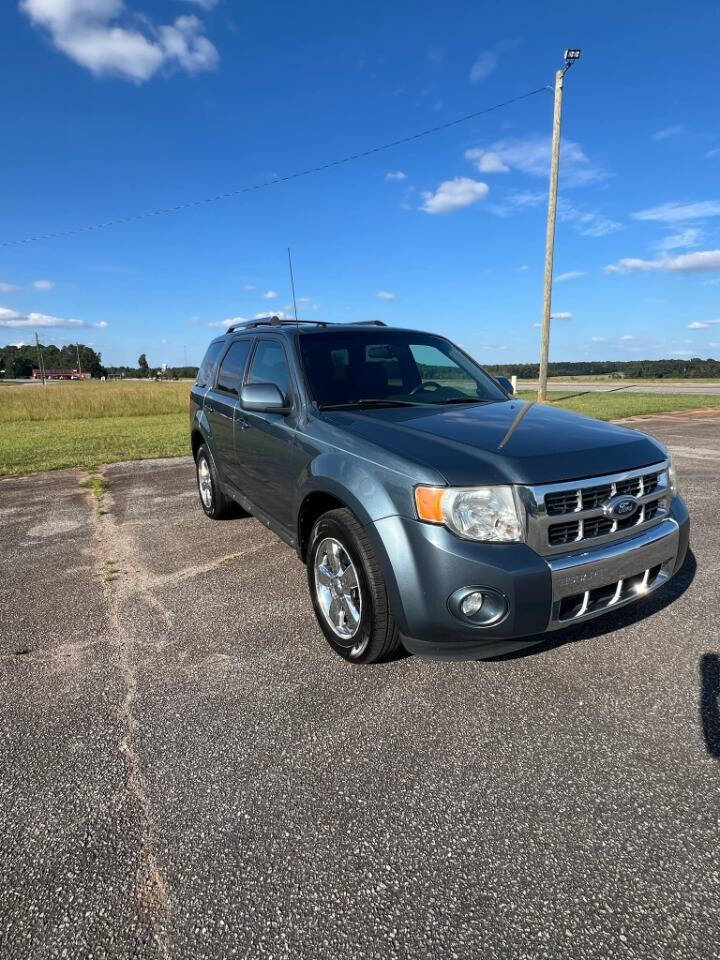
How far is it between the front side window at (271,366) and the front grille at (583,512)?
1.81 metres

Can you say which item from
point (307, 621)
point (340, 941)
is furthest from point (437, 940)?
point (307, 621)

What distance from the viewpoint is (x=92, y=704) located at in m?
2.57

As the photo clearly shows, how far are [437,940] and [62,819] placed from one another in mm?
1325

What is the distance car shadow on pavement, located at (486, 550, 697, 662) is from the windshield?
159 centimetres

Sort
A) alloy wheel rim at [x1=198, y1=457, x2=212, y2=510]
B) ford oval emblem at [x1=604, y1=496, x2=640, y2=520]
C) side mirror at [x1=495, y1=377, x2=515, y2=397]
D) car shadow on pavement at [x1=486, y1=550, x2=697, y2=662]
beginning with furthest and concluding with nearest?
alloy wheel rim at [x1=198, y1=457, x2=212, y2=510] < side mirror at [x1=495, y1=377, x2=515, y2=397] < car shadow on pavement at [x1=486, y1=550, x2=697, y2=662] < ford oval emblem at [x1=604, y1=496, x2=640, y2=520]

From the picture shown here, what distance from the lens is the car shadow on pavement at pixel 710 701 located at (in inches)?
87.9

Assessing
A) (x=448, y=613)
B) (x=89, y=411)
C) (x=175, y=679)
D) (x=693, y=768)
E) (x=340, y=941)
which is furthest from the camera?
(x=89, y=411)

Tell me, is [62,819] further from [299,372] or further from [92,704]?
[299,372]

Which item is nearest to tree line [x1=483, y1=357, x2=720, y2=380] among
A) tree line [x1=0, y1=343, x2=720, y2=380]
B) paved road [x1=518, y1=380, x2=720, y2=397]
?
tree line [x1=0, y1=343, x2=720, y2=380]

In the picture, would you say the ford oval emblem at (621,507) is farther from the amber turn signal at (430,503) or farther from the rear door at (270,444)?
the rear door at (270,444)

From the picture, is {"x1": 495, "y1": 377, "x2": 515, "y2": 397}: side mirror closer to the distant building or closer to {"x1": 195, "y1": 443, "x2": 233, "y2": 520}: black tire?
{"x1": 195, "y1": 443, "x2": 233, "y2": 520}: black tire

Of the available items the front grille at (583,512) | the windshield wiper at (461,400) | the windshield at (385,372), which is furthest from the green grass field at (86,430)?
the front grille at (583,512)

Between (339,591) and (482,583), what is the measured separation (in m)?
0.93

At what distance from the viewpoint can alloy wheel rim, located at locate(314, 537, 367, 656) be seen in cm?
281
